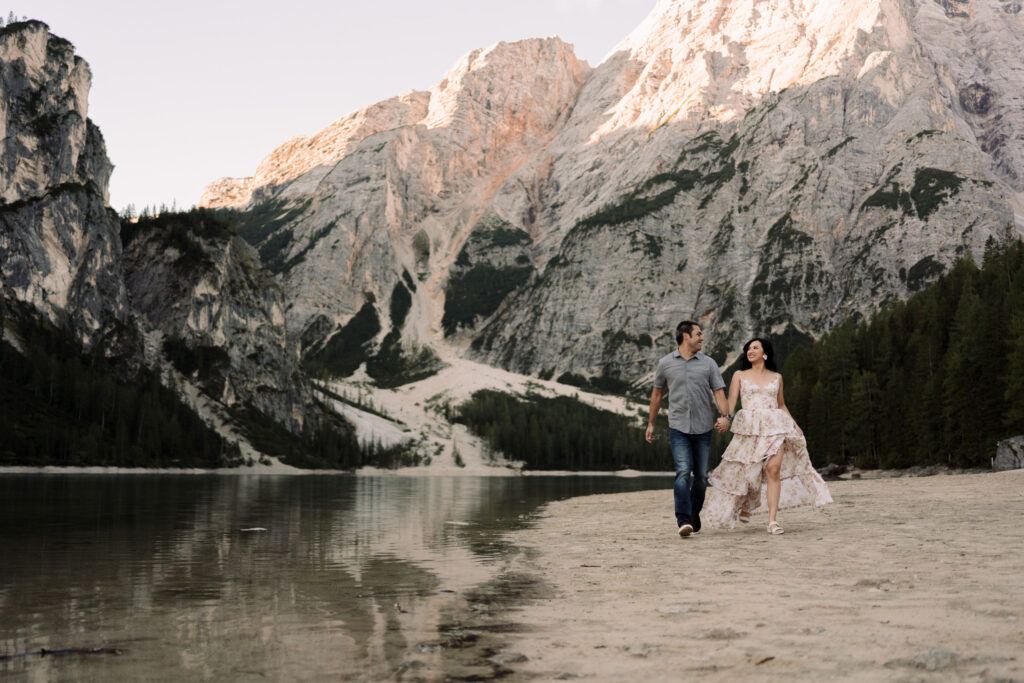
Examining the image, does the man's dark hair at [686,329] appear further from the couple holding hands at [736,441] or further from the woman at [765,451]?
the woman at [765,451]

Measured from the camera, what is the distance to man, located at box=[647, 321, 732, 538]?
62.1 ft

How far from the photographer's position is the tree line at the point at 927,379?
Answer: 79438 mm

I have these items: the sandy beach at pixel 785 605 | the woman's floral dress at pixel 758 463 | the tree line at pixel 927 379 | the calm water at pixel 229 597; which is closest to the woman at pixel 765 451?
the woman's floral dress at pixel 758 463

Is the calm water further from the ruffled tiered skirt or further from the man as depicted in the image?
the ruffled tiered skirt

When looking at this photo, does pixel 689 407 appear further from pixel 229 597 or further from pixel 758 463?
pixel 229 597

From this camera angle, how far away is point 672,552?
16.8m

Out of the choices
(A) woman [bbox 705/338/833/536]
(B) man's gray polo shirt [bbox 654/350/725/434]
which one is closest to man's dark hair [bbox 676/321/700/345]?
(B) man's gray polo shirt [bbox 654/350/725/434]

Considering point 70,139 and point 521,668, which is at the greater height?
point 70,139

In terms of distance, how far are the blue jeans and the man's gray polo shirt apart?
0.66 feet

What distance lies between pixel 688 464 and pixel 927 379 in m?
87.5

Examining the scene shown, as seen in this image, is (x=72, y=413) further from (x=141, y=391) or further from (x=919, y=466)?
(x=919, y=466)

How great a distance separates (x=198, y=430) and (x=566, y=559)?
565 feet

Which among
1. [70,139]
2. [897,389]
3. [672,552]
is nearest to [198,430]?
[70,139]

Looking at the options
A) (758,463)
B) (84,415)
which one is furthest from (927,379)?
(84,415)
